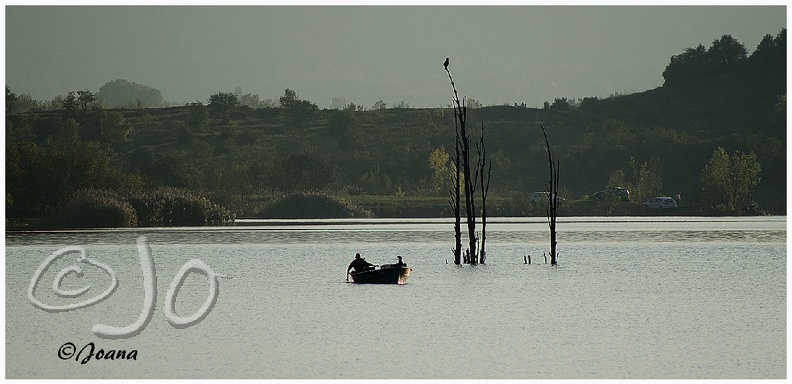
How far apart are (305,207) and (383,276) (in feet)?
183

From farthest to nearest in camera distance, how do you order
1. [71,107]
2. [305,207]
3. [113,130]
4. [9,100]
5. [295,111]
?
[295,111] < [71,107] < [9,100] < [113,130] < [305,207]

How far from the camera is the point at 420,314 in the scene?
32062mm

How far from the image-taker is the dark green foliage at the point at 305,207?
3693 inches

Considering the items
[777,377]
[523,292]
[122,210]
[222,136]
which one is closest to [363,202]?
[122,210]

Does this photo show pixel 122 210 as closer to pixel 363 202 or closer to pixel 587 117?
pixel 363 202

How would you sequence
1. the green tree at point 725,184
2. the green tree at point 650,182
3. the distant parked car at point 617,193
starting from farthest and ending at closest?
1. the green tree at point 650,182
2. the distant parked car at point 617,193
3. the green tree at point 725,184

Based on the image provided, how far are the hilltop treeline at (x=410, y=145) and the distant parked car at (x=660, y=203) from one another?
2.19 metres

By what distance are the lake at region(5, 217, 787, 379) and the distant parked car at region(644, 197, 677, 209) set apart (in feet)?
143

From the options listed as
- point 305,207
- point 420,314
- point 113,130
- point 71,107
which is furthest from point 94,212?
point 71,107
